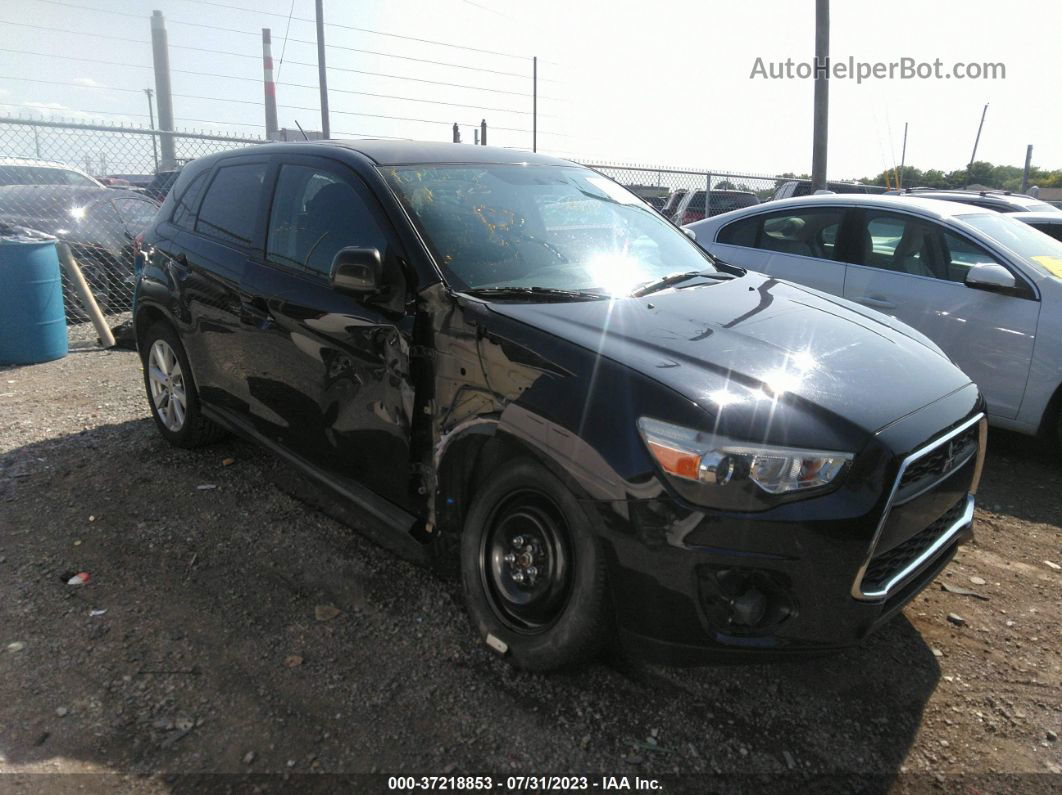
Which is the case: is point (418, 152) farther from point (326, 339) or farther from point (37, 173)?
point (37, 173)

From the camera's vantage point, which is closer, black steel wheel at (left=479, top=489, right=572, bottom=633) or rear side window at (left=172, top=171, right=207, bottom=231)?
black steel wheel at (left=479, top=489, right=572, bottom=633)

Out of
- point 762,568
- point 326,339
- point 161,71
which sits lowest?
point 762,568

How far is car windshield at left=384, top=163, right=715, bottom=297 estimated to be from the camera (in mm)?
2916

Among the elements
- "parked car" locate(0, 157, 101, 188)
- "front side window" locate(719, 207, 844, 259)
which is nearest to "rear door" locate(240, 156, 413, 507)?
"front side window" locate(719, 207, 844, 259)

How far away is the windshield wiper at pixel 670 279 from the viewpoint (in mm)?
3039

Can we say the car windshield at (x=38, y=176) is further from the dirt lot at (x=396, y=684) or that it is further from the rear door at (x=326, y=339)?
the rear door at (x=326, y=339)

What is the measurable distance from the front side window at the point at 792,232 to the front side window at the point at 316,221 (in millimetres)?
3864

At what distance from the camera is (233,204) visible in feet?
13.2

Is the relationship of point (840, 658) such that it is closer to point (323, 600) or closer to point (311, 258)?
point (323, 600)

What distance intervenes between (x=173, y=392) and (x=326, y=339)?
1.98 metres

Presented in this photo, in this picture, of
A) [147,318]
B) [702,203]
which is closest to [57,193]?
[147,318]

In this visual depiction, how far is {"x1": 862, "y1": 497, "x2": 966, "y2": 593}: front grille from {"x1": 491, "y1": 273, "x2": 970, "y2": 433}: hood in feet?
1.37

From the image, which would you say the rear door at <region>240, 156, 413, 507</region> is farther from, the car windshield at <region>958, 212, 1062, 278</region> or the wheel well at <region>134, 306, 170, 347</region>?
the car windshield at <region>958, 212, 1062, 278</region>

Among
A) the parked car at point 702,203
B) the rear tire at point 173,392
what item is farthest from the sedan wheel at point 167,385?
the parked car at point 702,203
